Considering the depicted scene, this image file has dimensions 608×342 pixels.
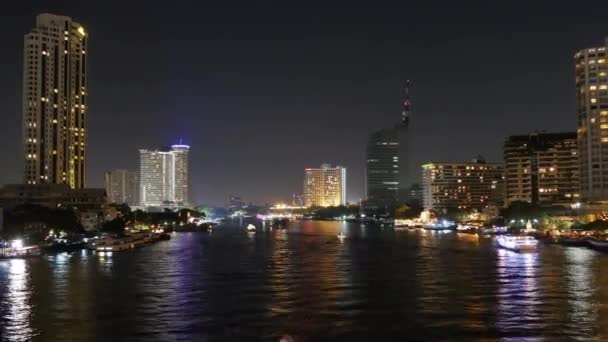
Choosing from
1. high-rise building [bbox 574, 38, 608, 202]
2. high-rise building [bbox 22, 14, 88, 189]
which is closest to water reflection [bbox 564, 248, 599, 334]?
high-rise building [bbox 574, 38, 608, 202]

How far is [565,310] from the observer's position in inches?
1258

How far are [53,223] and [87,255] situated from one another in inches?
817

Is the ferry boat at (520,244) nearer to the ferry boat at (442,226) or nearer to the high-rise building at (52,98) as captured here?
the ferry boat at (442,226)

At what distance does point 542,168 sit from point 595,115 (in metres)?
49.3

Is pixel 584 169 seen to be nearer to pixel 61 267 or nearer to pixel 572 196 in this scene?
pixel 572 196

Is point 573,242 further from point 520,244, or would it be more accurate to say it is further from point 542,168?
point 542,168

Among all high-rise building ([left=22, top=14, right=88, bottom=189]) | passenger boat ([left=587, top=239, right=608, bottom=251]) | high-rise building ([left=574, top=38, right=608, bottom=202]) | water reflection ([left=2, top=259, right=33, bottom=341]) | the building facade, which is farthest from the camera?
high-rise building ([left=22, top=14, right=88, bottom=189])

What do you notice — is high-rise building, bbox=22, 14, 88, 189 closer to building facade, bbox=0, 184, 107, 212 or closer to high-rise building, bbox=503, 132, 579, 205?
building facade, bbox=0, 184, 107, 212

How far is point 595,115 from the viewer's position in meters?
122

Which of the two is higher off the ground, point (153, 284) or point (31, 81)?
point (31, 81)

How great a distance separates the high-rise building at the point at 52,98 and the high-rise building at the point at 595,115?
93.9 meters

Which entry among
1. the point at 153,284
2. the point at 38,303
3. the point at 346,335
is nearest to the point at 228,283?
the point at 153,284

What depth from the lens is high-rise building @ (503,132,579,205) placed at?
544 feet

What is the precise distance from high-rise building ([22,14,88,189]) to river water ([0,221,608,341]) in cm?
7691
